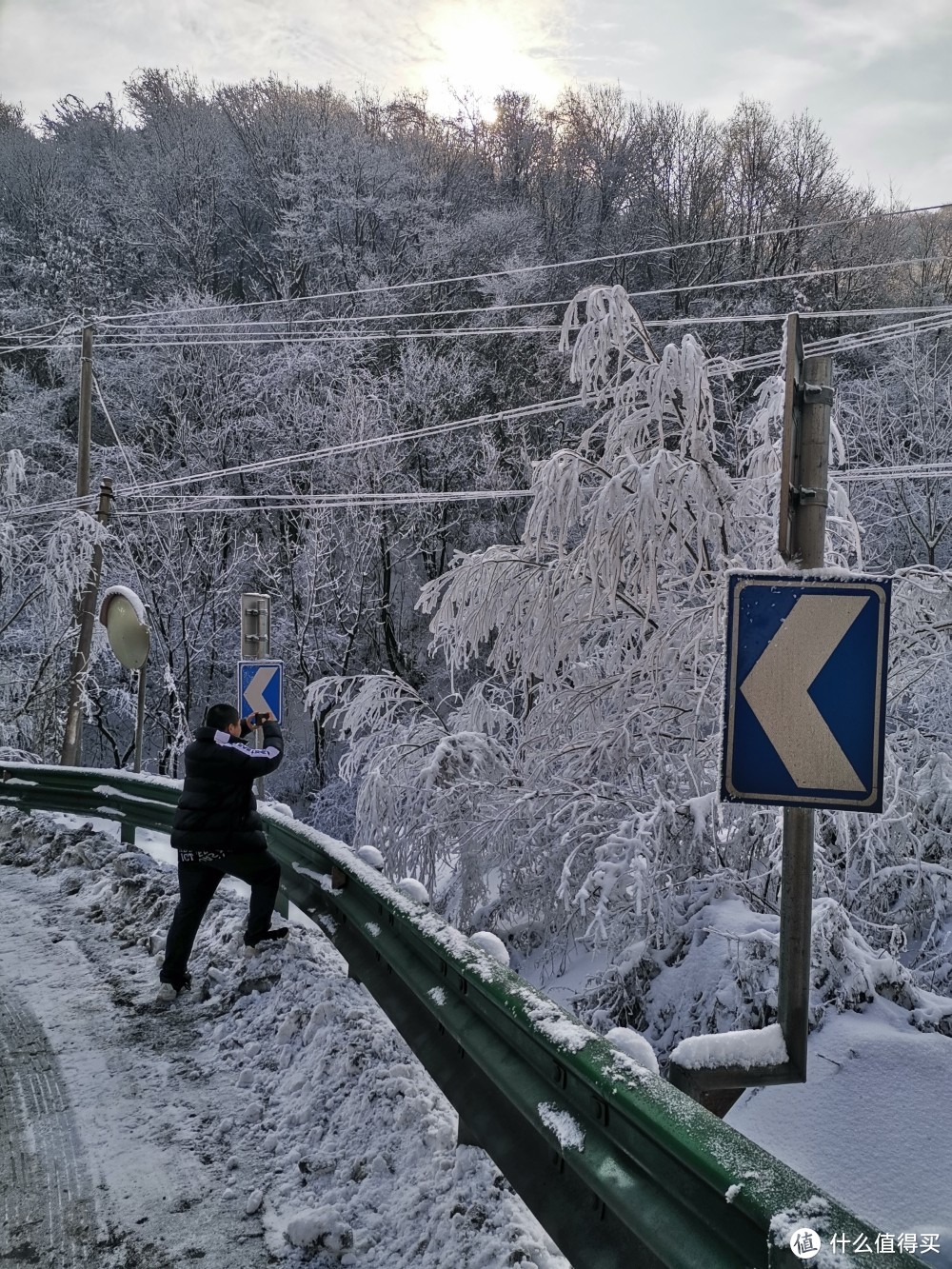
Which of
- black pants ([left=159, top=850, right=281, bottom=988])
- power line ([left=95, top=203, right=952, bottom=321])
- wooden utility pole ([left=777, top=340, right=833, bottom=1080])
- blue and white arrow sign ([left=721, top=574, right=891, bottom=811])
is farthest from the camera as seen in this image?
power line ([left=95, top=203, right=952, bottom=321])

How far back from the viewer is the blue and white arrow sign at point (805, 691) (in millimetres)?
2625

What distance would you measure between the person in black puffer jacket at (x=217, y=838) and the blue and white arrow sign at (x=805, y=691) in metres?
3.06

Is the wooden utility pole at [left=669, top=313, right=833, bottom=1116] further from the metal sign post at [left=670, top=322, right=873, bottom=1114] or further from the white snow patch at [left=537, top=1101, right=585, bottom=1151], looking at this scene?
the white snow patch at [left=537, top=1101, right=585, bottom=1151]

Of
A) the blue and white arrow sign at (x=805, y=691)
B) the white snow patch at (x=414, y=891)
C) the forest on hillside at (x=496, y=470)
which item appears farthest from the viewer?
the forest on hillside at (x=496, y=470)

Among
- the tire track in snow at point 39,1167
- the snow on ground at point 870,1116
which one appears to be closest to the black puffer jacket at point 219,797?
the tire track in snow at point 39,1167

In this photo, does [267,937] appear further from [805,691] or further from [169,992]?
[805,691]

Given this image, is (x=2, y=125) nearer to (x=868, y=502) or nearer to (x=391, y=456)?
(x=391, y=456)

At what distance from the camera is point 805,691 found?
267 cm

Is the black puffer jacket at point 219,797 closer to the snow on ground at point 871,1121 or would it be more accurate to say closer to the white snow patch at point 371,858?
the white snow patch at point 371,858

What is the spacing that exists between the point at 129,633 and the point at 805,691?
8409mm

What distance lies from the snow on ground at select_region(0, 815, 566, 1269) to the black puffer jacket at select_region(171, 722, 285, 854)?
68cm

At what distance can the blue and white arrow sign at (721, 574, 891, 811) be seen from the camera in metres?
2.62

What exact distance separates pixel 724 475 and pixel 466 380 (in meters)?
19.0

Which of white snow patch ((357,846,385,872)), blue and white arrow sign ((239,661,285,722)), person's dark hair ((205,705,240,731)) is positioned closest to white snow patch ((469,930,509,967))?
white snow patch ((357,846,385,872))
